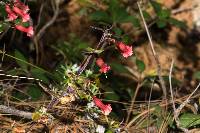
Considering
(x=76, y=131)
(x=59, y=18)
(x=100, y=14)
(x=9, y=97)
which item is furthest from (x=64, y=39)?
(x=76, y=131)

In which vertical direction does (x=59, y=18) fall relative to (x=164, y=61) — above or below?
above

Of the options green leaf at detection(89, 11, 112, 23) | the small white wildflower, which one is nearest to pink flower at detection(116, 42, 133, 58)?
the small white wildflower

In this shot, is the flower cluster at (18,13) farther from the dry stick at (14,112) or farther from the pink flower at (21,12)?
the dry stick at (14,112)

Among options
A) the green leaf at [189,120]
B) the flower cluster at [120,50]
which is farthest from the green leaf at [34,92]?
the green leaf at [189,120]

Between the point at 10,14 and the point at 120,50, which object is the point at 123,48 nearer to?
the point at 120,50

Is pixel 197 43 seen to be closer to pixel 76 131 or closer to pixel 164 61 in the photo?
pixel 164 61

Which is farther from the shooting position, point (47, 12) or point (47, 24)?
point (47, 12)

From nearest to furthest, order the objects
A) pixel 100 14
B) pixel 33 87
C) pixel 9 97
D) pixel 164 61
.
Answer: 1. pixel 9 97
2. pixel 33 87
3. pixel 100 14
4. pixel 164 61
